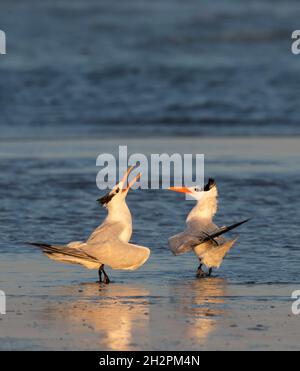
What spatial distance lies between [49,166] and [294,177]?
275 cm

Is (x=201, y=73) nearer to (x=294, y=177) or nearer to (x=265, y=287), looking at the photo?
(x=294, y=177)

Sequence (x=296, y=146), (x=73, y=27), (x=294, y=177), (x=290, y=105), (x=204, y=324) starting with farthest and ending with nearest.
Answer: (x=73, y=27) → (x=290, y=105) → (x=296, y=146) → (x=294, y=177) → (x=204, y=324)

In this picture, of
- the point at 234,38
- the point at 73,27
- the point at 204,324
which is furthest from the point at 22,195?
the point at 73,27

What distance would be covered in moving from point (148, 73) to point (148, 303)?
1256cm

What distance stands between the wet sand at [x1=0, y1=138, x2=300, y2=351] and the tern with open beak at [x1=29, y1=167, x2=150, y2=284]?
0.13 metres

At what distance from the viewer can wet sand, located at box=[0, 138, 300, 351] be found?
566 cm

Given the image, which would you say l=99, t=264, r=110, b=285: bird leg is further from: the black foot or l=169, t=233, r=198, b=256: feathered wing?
l=169, t=233, r=198, b=256: feathered wing

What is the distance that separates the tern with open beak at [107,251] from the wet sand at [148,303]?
0.44 ft

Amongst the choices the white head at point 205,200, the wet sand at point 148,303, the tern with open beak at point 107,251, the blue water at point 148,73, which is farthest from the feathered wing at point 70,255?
the blue water at point 148,73

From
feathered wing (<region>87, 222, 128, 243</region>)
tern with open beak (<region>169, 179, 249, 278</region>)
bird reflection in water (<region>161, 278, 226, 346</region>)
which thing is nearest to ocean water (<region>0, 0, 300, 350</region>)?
bird reflection in water (<region>161, 278, 226, 346</region>)

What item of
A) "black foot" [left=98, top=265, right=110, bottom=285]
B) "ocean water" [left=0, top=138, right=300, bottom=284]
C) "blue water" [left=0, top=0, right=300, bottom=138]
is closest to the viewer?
"black foot" [left=98, top=265, right=110, bottom=285]

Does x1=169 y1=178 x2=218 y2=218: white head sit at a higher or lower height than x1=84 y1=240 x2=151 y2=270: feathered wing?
higher

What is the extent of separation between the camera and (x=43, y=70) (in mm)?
19062

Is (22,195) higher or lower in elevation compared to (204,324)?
higher
